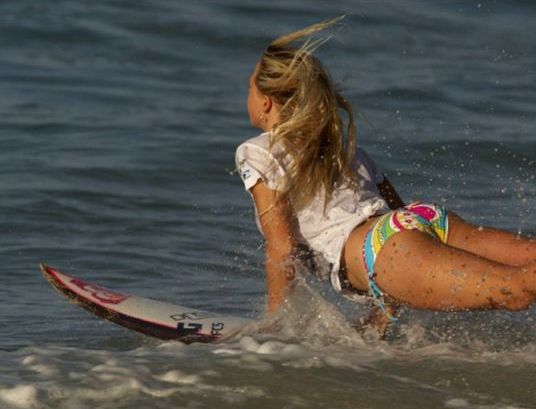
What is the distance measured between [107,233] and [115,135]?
2891 mm

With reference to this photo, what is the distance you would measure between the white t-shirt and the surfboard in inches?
27.1

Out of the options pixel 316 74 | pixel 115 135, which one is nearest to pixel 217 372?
pixel 316 74

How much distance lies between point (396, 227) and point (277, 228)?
20.0 inches

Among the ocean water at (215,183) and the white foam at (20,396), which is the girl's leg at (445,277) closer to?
the ocean water at (215,183)

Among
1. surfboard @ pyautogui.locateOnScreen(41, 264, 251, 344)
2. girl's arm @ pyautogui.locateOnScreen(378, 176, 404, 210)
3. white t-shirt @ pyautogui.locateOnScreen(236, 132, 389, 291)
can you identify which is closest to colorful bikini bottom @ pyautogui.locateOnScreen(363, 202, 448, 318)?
white t-shirt @ pyautogui.locateOnScreen(236, 132, 389, 291)

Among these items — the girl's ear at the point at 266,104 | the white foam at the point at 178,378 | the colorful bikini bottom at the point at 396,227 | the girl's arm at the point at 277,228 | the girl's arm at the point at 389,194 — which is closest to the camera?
the white foam at the point at 178,378

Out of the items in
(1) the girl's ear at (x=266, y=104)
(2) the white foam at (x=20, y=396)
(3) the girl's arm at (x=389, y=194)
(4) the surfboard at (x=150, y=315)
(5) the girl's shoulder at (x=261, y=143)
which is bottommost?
(4) the surfboard at (x=150, y=315)

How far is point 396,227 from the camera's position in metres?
6.14

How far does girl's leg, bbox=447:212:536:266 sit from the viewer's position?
6180mm

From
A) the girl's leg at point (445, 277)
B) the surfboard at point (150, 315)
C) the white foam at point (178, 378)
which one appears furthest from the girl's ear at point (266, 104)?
the white foam at point (178, 378)

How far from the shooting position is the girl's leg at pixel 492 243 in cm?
618

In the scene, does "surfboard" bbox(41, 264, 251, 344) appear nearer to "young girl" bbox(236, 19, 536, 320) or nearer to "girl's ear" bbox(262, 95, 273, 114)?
"young girl" bbox(236, 19, 536, 320)

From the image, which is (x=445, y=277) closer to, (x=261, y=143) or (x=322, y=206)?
(x=322, y=206)

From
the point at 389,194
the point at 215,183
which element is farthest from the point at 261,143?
the point at 215,183
